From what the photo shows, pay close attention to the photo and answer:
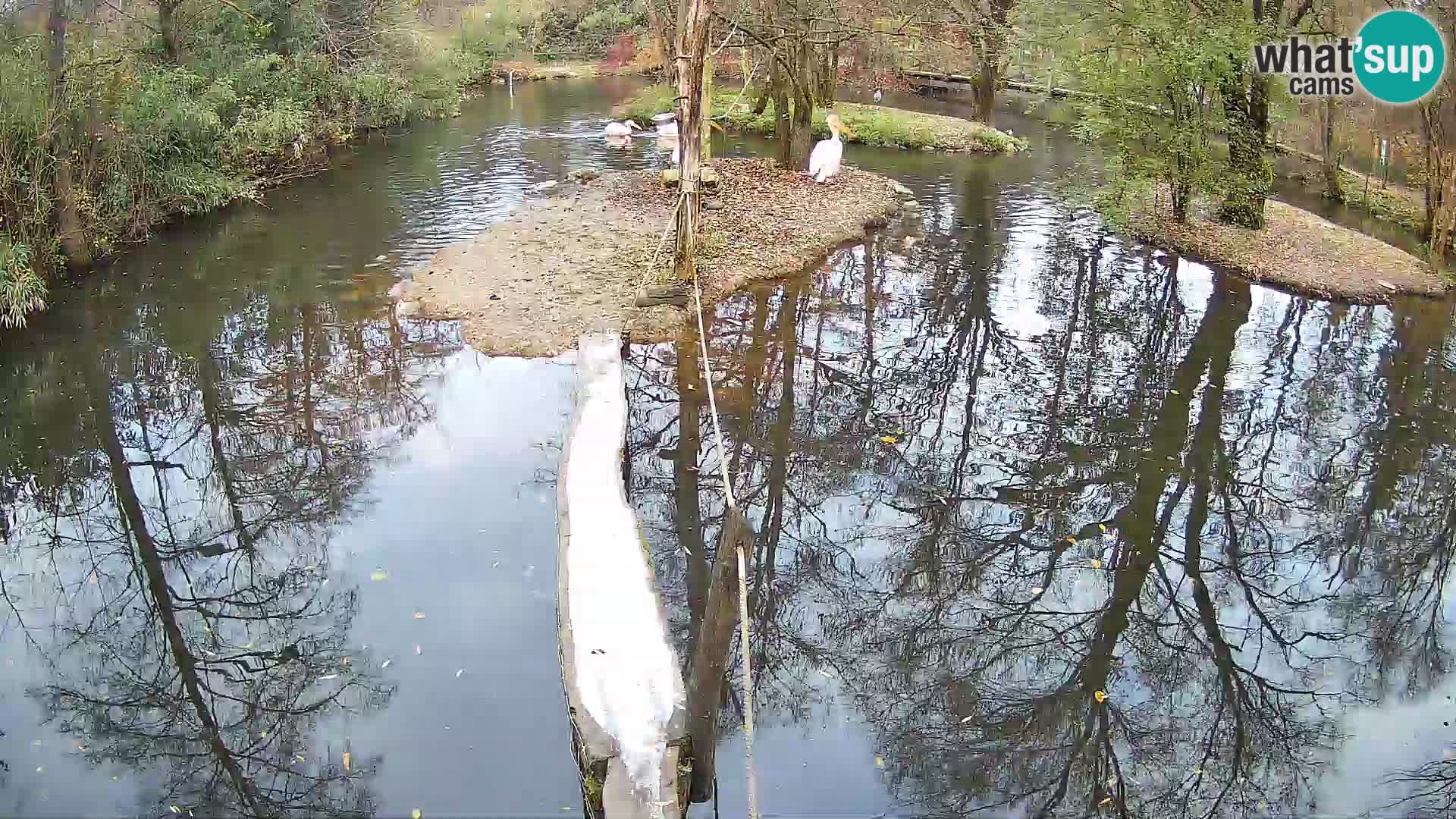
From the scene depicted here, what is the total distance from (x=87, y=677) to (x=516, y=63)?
3342 cm

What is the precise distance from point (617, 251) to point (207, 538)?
6.71 meters

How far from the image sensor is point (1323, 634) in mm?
6125

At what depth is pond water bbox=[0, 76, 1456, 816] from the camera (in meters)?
5.01

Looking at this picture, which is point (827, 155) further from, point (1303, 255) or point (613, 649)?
point (613, 649)

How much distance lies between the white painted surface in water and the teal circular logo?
11.2 meters

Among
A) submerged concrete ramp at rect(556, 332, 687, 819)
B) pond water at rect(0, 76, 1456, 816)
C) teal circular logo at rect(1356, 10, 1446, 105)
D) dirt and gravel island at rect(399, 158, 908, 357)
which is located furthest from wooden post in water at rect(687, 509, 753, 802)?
teal circular logo at rect(1356, 10, 1446, 105)

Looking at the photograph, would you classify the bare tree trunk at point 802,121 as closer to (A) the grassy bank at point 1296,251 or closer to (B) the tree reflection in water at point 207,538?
(A) the grassy bank at point 1296,251

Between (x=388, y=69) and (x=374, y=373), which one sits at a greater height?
(x=388, y=69)

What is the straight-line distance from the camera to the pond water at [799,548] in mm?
5012

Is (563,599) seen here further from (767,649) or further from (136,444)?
(136,444)

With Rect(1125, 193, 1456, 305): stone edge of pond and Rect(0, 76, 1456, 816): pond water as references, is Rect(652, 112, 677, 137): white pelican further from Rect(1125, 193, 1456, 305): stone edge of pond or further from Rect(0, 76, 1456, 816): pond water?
Rect(1125, 193, 1456, 305): stone edge of pond

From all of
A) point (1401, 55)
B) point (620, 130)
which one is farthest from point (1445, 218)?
point (620, 130)

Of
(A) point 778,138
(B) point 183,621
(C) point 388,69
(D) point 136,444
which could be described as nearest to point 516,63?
(C) point 388,69

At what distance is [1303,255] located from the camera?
13.1 meters
